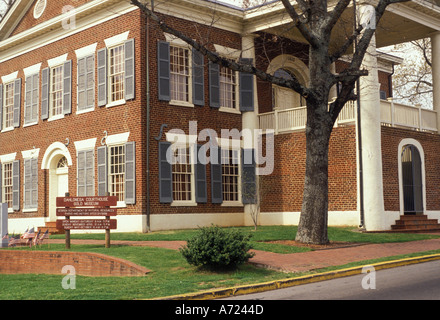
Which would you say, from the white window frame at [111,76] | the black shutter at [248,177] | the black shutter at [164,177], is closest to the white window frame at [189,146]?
the black shutter at [164,177]

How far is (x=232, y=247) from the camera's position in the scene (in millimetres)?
12109

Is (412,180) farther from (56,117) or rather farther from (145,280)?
(56,117)

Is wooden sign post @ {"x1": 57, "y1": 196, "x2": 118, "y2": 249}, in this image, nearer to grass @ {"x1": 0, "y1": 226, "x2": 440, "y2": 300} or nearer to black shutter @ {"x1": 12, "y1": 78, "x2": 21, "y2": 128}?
grass @ {"x1": 0, "y1": 226, "x2": 440, "y2": 300}

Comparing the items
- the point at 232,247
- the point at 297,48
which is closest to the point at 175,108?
the point at 297,48

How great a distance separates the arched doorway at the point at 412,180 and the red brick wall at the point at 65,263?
12.9 m

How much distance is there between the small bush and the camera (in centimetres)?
1201

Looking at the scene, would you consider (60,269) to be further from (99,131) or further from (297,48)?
(297,48)

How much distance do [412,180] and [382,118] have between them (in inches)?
112

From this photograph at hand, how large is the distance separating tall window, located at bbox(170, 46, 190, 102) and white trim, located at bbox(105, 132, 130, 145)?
229cm

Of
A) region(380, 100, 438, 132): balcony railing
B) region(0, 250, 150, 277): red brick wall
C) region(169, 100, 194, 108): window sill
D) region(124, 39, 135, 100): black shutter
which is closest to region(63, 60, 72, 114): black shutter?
region(124, 39, 135, 100): black shutter

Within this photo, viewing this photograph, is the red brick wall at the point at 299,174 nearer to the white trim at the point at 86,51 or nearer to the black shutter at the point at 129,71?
the black shutter at the point at 129,71

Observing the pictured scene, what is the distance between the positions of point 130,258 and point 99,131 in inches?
414

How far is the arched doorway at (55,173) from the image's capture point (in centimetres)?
2567
